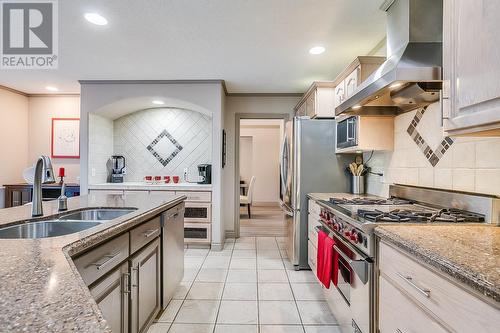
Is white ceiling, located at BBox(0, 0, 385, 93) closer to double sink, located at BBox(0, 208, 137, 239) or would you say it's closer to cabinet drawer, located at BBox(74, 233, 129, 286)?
double sink, located at BBox(0, 208, 137, 239)

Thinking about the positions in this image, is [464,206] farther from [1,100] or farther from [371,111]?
[1,100]

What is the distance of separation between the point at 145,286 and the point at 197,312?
695mm

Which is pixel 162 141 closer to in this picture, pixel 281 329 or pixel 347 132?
pixel 347 132

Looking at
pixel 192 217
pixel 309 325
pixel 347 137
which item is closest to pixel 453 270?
pixel 309 325

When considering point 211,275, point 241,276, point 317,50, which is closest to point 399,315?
point 241,276

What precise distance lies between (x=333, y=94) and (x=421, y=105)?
1352mm

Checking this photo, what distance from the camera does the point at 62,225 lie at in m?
1.65

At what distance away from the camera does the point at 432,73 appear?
1.50 metres

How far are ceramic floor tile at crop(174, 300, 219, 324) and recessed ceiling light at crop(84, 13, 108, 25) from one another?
8.48ft

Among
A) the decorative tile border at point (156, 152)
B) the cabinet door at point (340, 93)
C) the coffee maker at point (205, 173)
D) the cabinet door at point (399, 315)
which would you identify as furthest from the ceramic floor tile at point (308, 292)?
the decorative tile border at point (156, 152)

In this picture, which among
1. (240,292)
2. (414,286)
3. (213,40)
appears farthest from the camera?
(213,40)

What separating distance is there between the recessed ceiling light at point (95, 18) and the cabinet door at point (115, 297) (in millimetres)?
2090

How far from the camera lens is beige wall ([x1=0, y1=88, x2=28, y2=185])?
14.7 ft

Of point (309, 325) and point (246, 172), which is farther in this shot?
point (246, 172)
